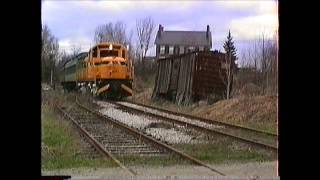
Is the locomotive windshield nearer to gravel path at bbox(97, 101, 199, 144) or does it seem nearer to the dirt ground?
gravel path at bbox(97, 101, 199, 144)

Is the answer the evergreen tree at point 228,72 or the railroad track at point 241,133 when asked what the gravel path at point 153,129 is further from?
the evergreen tree at point 228,72

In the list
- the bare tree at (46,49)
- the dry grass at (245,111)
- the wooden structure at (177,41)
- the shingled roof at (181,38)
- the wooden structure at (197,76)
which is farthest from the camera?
the wooden structure at (177,41)

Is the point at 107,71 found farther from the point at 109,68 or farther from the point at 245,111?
the point at 245,111

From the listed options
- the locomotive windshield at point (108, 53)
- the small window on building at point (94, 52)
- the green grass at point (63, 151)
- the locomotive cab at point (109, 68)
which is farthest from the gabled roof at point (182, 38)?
the green grass at point (63, 151)

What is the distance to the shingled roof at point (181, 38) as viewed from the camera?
69.6 m

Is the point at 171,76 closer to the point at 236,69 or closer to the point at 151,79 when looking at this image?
the point at 236,69

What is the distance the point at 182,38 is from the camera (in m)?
74.3

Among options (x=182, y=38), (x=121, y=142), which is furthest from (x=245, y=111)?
(x=182, y=38)

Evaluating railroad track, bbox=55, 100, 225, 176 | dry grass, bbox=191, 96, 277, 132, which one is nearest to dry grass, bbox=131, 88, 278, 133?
dry grass, bbox=191, 96, 277, 132

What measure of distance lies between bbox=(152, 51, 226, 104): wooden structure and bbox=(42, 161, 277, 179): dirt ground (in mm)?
19801

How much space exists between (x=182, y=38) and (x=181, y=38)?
0.34m

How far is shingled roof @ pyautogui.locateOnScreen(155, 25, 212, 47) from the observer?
69625 millimetres

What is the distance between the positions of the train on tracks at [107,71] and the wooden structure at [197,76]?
3.03 m

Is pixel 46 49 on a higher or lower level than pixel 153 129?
higher
